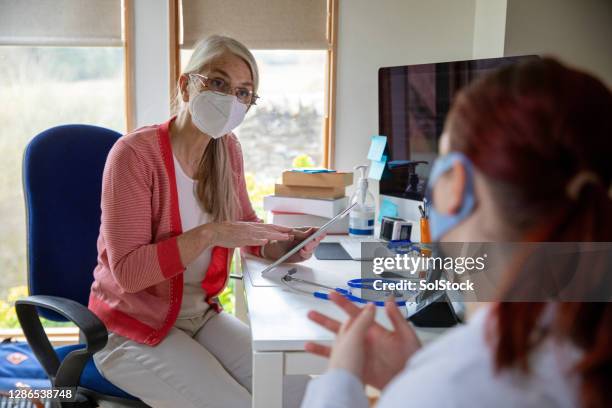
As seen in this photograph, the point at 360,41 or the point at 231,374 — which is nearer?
the point at 231,374

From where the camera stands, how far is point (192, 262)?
158 centimetres

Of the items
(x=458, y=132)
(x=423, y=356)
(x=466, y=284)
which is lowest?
(x=466, y=284)

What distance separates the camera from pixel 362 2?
254cm

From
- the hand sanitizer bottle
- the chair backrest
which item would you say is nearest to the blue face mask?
the chair backrest

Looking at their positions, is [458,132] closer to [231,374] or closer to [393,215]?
[231,374]

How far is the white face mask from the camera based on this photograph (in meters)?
1.61

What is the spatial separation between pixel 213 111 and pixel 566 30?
147 centimetres

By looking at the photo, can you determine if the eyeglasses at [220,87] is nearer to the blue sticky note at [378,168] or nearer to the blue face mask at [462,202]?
the blue sticky note at [378,168]

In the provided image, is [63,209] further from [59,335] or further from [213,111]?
[59,335]

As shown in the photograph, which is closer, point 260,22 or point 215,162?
point 215,162

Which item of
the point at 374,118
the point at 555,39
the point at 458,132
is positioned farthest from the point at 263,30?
the point at 458,132

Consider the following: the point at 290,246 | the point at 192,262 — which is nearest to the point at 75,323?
the point at 192,262

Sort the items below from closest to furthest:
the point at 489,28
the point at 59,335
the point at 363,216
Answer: the point at 363,216
the point at 489,28
the point at 59,335

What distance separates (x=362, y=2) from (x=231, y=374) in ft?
5.65
